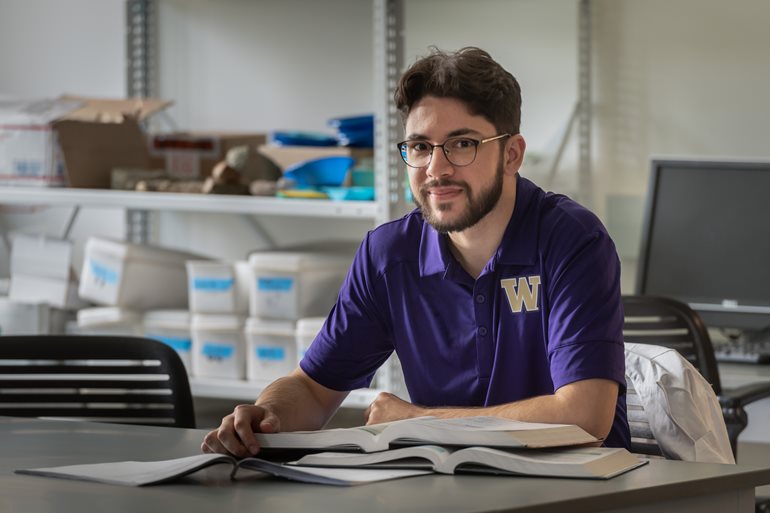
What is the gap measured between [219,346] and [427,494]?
2065mm

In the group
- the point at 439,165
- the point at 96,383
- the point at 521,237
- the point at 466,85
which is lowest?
the point at 96,383

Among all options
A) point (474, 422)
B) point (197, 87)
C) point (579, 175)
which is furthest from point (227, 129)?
point (474, 422)

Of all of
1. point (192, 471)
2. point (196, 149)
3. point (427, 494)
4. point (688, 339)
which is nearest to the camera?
point (427, 494)

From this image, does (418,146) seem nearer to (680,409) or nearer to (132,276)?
(680,409)

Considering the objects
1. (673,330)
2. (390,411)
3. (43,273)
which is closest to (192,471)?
(390,411)

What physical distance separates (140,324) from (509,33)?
4.17 ft

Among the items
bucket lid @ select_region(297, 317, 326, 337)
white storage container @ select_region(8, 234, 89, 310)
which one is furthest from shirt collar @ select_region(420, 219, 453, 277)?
white storage container @ select_region(8, 234, 89, 310)

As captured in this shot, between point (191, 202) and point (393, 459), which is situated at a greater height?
point (191, 202)

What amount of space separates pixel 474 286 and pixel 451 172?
0.17 metres

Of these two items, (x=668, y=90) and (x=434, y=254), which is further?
(x=668, y=90)

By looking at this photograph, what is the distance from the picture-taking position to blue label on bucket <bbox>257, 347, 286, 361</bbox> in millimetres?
3104

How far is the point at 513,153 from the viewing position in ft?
6.08

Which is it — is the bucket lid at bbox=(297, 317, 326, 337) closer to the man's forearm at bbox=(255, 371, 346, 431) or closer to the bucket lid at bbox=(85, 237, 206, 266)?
the bucket lid at bbox=(85, 237, 206, 266)

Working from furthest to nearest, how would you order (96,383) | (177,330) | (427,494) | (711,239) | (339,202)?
(177,330) < (339,202) < (711,239) < (96,383) < (427,494)
